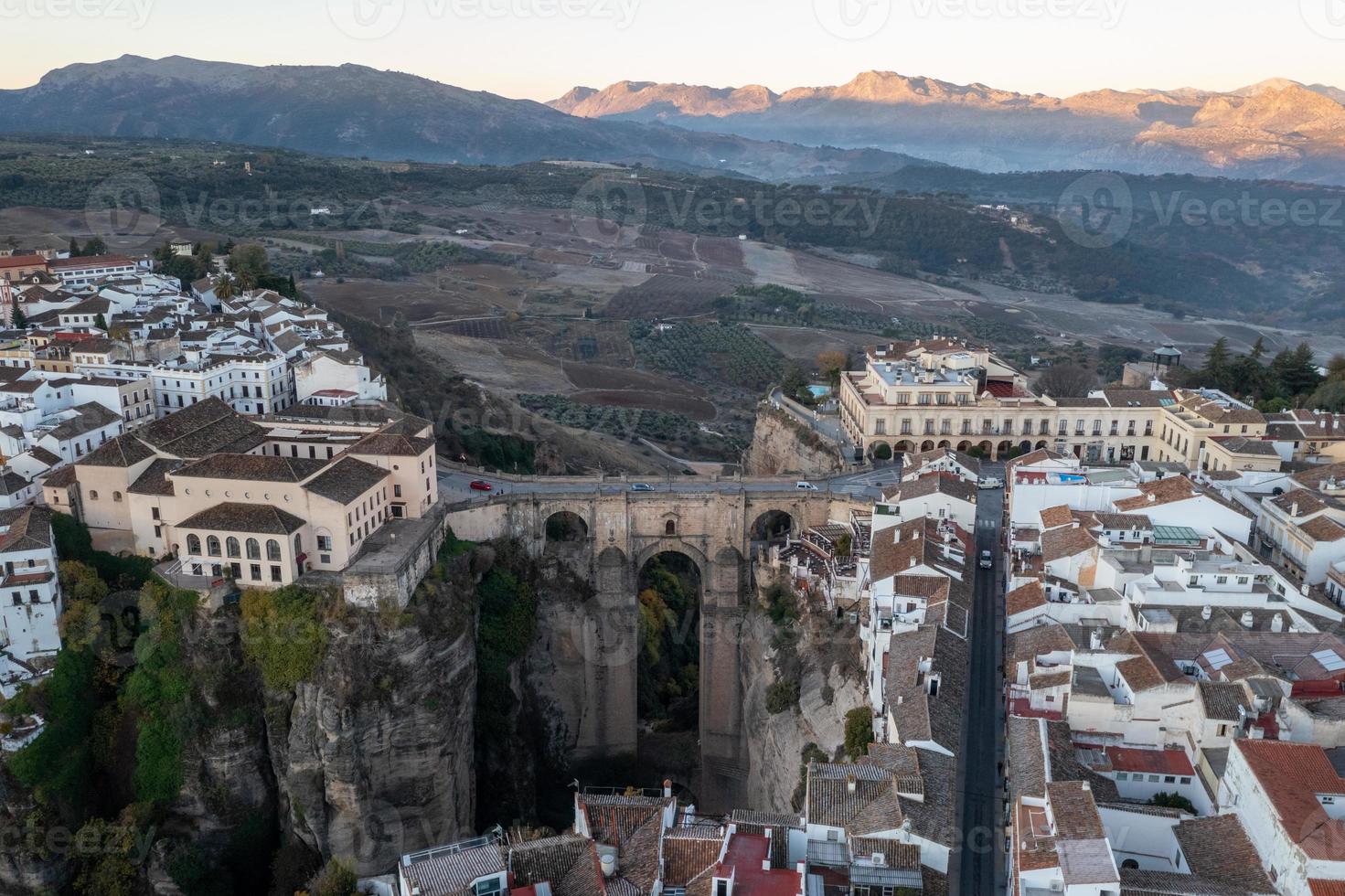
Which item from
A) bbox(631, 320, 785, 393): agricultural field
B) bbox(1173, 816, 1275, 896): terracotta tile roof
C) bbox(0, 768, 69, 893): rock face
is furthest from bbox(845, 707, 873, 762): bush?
bbox(631, 320, 785, 393): agricultural field

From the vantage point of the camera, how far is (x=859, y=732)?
3756 centimetres

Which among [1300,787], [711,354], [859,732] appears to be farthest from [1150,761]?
[711,354]

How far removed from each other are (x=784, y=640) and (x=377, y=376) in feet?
96.3

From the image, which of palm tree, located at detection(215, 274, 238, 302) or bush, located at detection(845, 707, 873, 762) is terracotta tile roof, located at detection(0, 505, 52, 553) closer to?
bush, located at detection(845, 707, 873, 762)

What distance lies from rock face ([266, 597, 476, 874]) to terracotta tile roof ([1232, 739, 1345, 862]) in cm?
3040

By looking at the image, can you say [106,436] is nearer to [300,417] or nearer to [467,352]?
[300,417]

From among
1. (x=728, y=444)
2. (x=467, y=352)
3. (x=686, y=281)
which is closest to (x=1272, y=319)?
(x=686, y=281)

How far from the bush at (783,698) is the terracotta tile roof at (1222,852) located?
1986 cm

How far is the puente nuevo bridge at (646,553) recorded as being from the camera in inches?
2061

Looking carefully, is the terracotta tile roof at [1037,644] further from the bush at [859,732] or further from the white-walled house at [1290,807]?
the white-walled house at [1290,807]

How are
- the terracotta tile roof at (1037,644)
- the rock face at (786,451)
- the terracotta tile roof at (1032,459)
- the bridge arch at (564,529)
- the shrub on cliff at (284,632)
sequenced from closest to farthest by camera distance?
the terracotta tile roof at (1037,644) → the shrub on cliff at (284,632) → the terracotta tile roof at (1032,459) → the bridge arch at (564,529) → the rock face at (786,451)

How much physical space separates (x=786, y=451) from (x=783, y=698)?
2393 centimetres

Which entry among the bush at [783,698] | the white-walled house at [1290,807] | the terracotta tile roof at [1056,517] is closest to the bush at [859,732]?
the bush at [783,698]

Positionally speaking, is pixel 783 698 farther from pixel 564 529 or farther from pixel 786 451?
pixel 786 451
